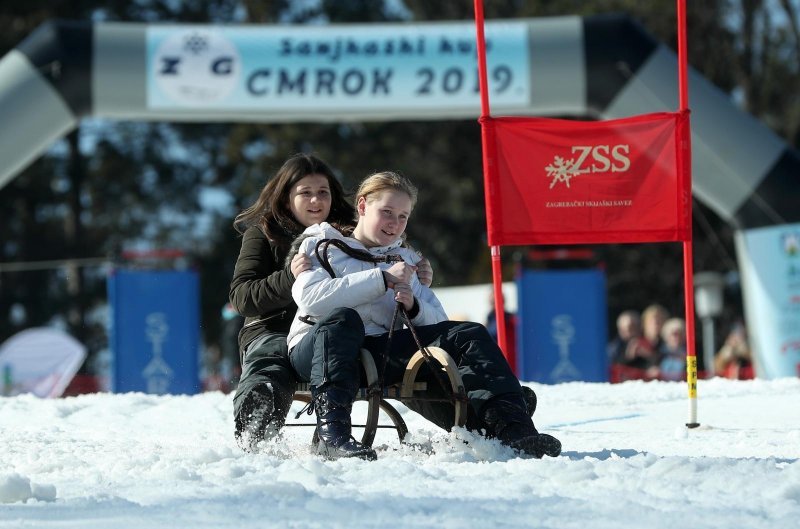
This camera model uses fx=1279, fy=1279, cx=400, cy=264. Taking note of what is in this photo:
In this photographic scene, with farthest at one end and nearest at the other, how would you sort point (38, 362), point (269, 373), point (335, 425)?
point (38, 362)
point (269, 373)
point (335, 425)

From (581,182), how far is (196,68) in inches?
232

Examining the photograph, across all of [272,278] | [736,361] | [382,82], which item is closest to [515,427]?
[272,278]

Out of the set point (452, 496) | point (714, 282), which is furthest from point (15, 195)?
point (452, 496)

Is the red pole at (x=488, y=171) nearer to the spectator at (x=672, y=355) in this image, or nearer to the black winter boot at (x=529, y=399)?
the black winter boot at (x=529, y=399)

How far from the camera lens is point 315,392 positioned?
160 inches

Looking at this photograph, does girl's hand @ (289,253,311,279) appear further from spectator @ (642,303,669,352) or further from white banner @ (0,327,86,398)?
white banner @ (0,327,86,398)

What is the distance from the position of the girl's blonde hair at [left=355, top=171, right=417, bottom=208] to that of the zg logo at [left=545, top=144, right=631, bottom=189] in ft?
4.42

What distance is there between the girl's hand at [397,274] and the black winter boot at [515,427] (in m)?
0.49

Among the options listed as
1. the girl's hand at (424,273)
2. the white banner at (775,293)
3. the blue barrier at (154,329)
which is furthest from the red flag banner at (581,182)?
the blue barrier at (154,329)

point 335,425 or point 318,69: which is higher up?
point 318,69

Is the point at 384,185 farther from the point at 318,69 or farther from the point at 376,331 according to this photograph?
the point at 318,69

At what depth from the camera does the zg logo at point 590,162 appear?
5.56 m

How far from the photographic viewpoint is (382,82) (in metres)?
10.8

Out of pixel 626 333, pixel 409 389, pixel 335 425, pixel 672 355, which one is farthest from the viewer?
pixel 626 333
